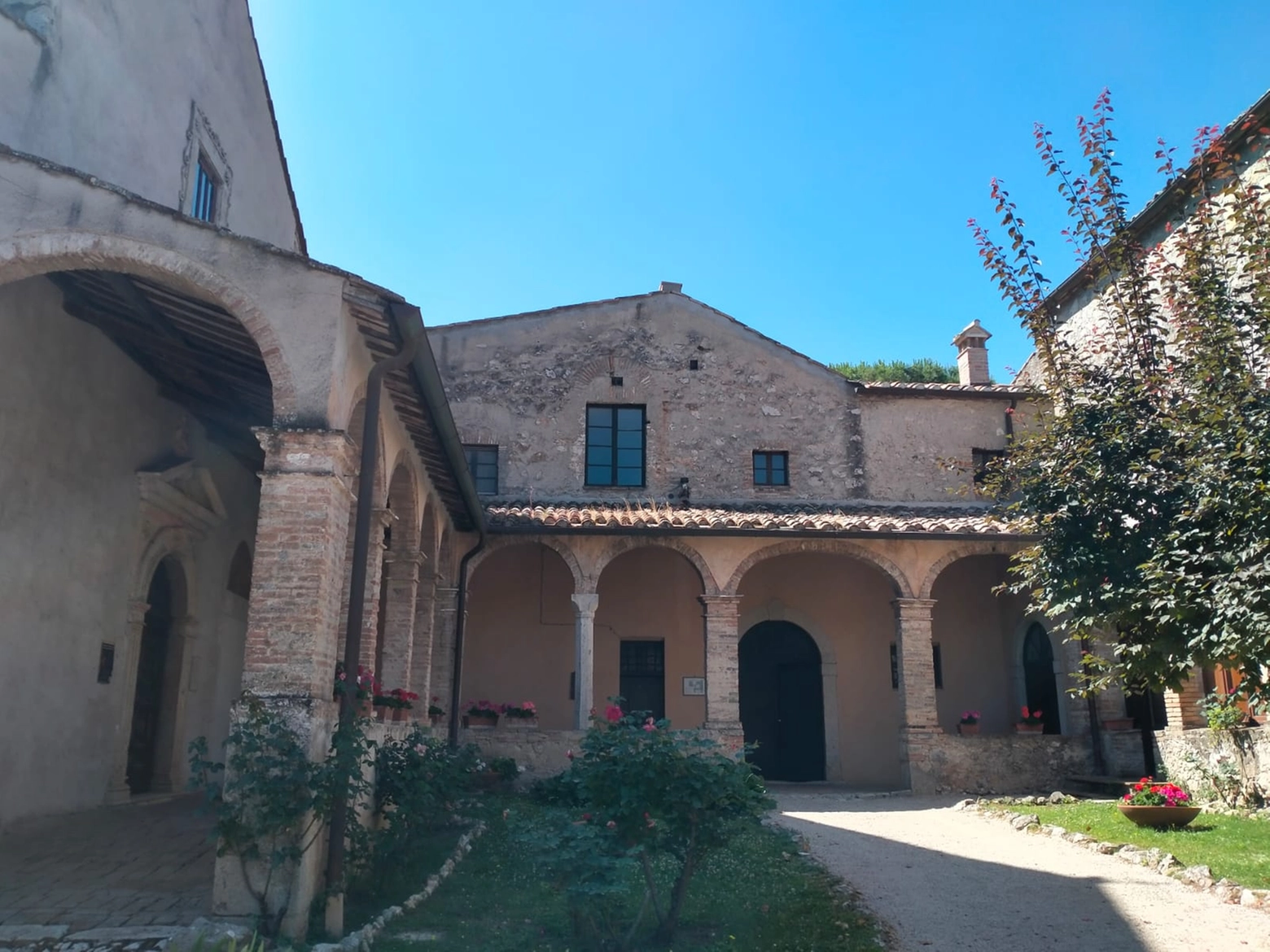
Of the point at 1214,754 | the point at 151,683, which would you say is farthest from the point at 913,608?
the point at 151,683

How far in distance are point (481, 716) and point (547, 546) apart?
259 cm

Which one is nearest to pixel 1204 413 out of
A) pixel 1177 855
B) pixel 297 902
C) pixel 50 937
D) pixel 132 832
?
pixel 1177 855

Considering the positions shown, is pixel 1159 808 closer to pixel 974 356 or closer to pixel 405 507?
pixel 405 507

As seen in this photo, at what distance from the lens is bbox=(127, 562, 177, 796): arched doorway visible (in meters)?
10.6

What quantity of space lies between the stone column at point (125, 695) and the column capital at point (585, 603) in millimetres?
6053

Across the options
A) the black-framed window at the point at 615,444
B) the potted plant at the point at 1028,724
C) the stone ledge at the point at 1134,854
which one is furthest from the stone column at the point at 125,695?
the potted plant at the point at 1028,724

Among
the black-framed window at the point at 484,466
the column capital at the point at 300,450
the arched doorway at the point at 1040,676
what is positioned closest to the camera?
the column capital at the point at 300,450

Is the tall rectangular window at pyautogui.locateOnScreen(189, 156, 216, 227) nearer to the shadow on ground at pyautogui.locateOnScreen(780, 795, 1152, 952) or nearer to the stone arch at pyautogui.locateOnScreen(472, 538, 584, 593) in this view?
the stone arch at pyautogui.locateOnScreen(472, 538, 584, 593)

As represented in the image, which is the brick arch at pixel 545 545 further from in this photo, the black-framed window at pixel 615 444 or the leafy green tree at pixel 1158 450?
the leafy green tree at pixel 1158 450

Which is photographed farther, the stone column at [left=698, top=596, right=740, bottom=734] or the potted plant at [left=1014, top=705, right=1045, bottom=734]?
the potted plant at [left=1014, top=705, right=1045, bottom=734]

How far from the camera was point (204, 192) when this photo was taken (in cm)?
1223

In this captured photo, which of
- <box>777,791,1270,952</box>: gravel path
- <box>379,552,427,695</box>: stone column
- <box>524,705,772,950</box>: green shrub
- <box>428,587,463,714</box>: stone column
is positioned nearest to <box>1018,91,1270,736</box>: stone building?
<box>777,791,1270,952</box>: gravel path

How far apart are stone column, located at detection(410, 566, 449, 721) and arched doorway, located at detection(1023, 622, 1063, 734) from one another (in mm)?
9514

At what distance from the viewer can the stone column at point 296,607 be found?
5.89 meters
